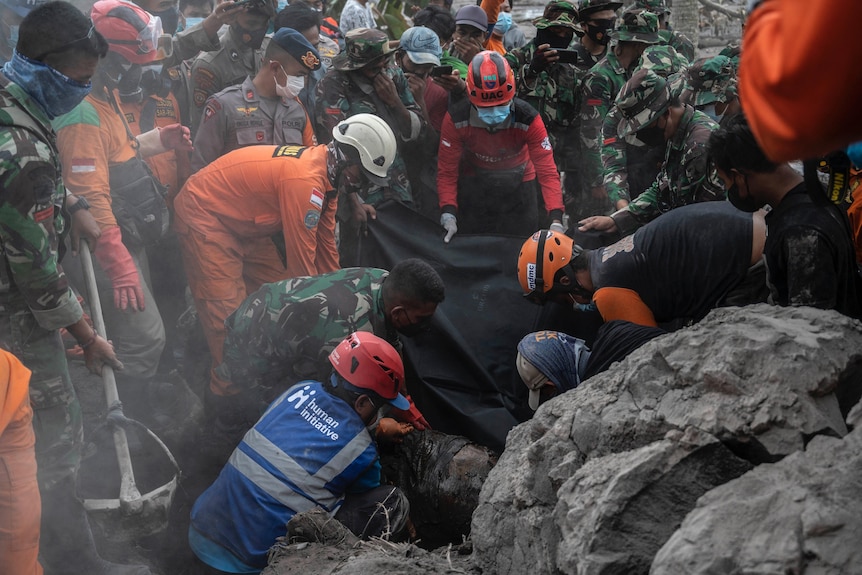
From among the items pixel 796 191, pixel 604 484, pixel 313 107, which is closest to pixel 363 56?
pixel 313 107

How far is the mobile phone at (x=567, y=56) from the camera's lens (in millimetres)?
6438

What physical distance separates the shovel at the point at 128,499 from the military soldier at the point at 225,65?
263 centimetres

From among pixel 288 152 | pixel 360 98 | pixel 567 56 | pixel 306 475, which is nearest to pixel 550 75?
pixel 567 56

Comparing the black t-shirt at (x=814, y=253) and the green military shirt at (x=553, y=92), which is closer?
the black t-shirt at (x=814, y=253)

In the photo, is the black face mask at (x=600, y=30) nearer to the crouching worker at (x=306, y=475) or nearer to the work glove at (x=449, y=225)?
the work glove at (x=449, y=225)

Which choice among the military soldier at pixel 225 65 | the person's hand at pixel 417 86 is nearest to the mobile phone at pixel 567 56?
the person's hand at pixel 417 86

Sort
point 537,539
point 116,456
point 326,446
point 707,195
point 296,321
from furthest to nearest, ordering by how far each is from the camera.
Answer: point 707,195
point 296,321
point 116,456
point 326,446
point 537,539

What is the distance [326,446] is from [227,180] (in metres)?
2.15

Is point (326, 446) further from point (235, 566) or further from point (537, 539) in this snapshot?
point (537, 539)

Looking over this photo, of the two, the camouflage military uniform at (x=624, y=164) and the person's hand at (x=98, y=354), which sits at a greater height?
the camouflage military uniform at (x=624, y=164)

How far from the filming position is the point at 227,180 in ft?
16.9

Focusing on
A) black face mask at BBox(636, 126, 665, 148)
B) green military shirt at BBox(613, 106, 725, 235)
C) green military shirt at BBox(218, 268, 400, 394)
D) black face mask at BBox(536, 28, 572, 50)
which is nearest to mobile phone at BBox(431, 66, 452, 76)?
black face mask at BBox(536, 28, 572, 50)

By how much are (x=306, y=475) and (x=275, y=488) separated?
160mm

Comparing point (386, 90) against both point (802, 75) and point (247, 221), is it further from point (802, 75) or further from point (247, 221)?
point (802, 75)
